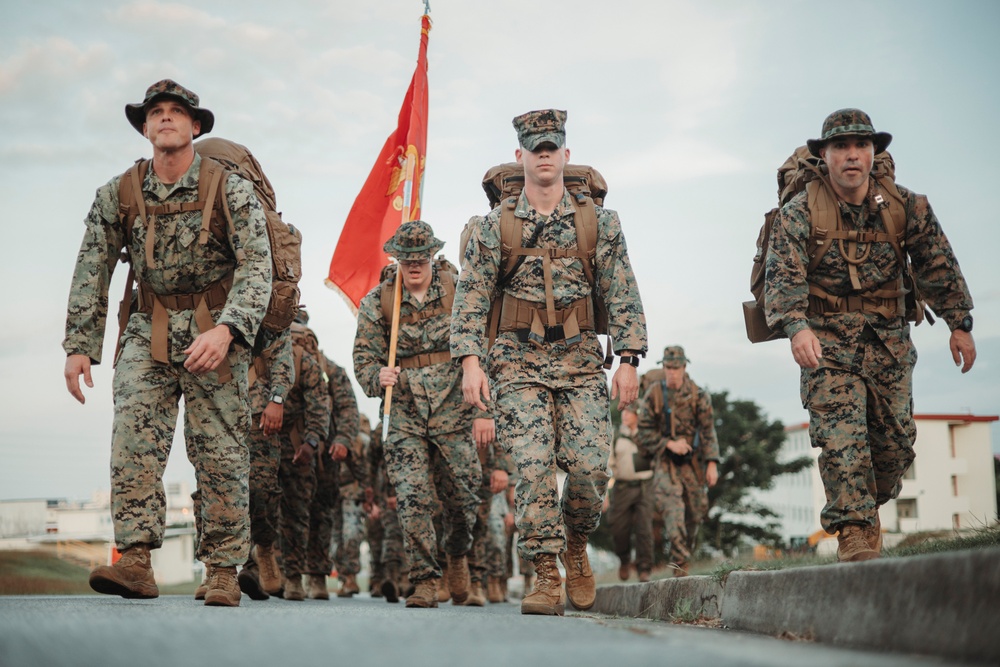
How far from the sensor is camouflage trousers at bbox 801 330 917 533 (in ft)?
21.7

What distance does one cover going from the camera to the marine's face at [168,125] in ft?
21.0

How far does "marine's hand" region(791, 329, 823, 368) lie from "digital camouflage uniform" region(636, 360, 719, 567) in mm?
7288

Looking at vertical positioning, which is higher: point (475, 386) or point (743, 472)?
point (743, 472)

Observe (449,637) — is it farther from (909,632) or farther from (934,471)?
(934,471)

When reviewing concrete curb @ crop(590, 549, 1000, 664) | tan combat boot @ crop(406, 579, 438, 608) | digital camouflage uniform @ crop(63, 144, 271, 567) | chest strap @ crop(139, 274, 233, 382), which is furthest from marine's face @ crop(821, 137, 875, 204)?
tan combat boot @ crop(406, 579, 438, 608)

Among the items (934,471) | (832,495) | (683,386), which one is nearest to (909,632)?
(832,495)

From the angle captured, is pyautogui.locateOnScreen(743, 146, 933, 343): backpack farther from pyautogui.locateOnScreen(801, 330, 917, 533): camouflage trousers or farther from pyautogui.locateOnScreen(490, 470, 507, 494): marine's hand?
pyautogui.locateOnScreen(490, 470, 507, 494): marine's hand

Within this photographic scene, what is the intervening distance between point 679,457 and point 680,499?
521 mm

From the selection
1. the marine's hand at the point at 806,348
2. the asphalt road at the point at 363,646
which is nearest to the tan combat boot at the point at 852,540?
the marine's hand at the point at 806,348

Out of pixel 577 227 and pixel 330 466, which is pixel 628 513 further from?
pixel 577 227

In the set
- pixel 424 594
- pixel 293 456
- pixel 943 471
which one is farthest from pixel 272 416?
pixel 943 471

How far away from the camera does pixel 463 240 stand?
840cm

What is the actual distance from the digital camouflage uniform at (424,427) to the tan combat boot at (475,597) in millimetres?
1167

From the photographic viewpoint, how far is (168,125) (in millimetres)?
6418
